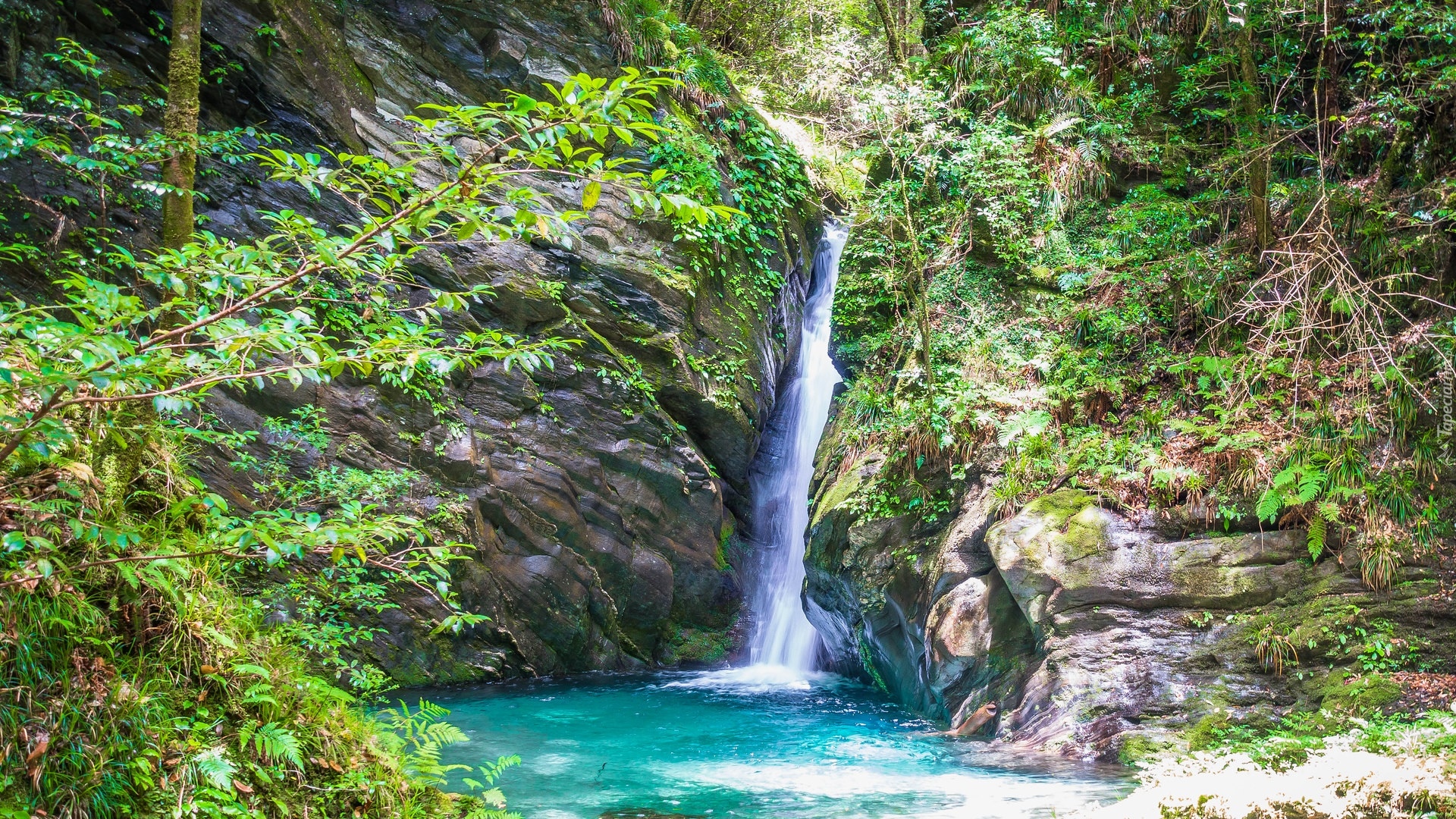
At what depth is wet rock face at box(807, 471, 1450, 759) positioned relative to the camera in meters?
6.67

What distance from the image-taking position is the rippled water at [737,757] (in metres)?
5.86

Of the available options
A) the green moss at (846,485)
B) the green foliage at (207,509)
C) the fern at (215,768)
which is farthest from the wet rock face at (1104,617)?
the fern at (215,768)

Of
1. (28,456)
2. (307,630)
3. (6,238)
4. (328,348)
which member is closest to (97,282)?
(328,348)

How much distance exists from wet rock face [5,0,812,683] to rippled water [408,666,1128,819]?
124 centimetres

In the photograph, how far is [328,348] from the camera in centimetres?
266

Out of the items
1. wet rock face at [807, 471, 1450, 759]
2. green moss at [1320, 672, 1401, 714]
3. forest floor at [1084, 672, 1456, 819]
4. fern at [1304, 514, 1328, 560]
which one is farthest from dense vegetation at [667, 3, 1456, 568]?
forest floor at [1084, 672, 1456, 819]

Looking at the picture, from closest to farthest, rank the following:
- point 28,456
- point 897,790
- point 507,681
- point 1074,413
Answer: point 28,456
point 897,790
point 1074,413
point 507,681

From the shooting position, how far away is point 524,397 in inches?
440

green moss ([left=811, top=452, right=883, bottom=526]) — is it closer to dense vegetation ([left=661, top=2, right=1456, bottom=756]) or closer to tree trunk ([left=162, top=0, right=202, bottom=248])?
dense vegetation ([left=661, top=2, right=1456, bottom=756])

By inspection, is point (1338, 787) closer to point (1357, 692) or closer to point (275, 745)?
point (1357, 692)

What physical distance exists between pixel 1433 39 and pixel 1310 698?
280 inches

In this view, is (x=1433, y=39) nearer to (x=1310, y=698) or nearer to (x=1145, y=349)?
(x=1145, y=349)

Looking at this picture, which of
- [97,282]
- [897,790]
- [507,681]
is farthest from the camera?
[507,681]

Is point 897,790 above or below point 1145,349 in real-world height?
below
